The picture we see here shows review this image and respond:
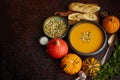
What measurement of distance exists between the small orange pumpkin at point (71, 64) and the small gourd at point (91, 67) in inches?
1.1

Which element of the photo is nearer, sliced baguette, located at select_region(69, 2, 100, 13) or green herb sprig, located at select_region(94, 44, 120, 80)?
green herb sprig, located at select_region(94, 44, 120, 80)

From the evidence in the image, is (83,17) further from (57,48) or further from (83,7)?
(57,48)

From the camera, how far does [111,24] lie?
148 centimetres

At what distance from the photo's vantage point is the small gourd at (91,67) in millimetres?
1393

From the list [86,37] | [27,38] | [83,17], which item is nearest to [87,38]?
[86,37]

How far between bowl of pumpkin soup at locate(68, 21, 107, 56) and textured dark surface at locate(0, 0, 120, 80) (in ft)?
0.16

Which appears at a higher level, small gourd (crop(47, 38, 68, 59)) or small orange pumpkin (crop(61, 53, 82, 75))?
small gourd (crop(47, 38, 68, 59))

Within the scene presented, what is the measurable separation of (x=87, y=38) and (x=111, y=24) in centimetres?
13

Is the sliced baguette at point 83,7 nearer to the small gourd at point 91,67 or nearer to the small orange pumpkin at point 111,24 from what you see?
the small orange pumpkin at point 111,24

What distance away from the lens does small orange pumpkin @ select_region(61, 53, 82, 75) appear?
1.39 metres

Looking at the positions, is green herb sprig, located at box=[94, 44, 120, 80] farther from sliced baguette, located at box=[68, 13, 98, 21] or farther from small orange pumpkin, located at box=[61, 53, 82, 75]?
sliced baguette, located at box=[68, 13, 98, 21]

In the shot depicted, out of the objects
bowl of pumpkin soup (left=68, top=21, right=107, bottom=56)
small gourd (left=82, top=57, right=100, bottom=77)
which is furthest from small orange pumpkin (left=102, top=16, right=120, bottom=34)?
small gourd (left=82, top=57, right=100, bottom=77)

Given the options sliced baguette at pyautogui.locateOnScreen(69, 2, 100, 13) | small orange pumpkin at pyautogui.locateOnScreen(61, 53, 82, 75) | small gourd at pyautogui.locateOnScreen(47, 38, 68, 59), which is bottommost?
small orange pumpkin at pyautogui.locateOnScreen(61, 53, 82, 75)

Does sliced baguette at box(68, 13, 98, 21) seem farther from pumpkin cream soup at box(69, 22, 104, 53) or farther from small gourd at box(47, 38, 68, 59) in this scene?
small gourd at box(47, 38, 68, 59)
